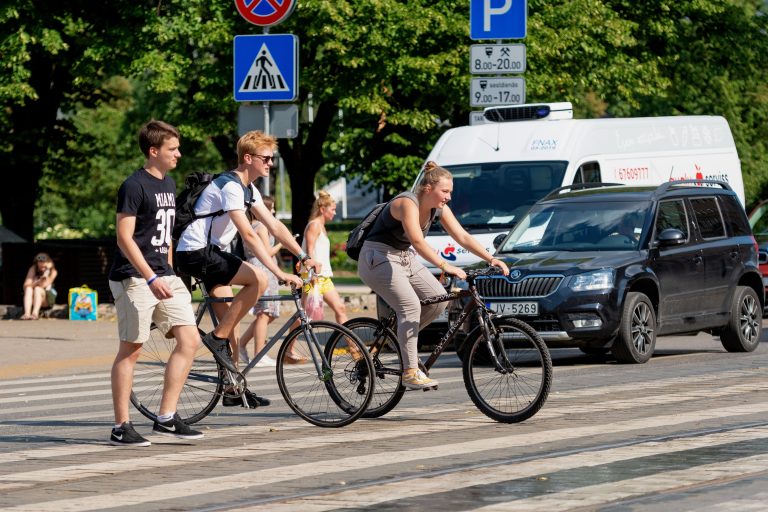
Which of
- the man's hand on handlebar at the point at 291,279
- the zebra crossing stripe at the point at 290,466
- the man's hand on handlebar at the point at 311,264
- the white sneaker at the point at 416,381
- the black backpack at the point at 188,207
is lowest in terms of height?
the zebra crossing stripe at the point at 290,466

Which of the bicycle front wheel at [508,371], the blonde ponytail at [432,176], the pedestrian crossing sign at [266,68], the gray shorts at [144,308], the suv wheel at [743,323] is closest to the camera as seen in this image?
the gray shorts at [144,308]

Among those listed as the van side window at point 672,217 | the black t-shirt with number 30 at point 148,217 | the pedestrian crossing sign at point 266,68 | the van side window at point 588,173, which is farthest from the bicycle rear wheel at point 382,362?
the van side window at point 588,173

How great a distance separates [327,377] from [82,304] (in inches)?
539

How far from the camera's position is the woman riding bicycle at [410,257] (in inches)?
388

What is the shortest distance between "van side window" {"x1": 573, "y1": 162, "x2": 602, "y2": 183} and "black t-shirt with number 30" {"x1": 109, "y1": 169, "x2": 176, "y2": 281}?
32.7 feet

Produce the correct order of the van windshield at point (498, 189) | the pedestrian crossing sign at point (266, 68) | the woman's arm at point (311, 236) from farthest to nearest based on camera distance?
the van windshield at point (498, 189) → the pedestrian crossing sign at point (266, 68) → the woman's arm at point (311, 236)

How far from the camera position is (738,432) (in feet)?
29.7

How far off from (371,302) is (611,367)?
11698 mm

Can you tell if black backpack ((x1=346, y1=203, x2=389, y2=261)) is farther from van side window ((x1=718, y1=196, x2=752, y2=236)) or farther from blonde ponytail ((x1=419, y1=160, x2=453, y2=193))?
van side window ((x1=718, y1=196, x2=752, y2=236))

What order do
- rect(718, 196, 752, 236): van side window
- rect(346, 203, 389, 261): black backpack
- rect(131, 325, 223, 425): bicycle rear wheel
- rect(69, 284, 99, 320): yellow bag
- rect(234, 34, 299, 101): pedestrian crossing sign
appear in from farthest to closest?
rect(69, 284, 99, 320): yellow bag < rect(718, 196, 752, 236): van side window < rect(234, 34, 299, 101): pedestrian crossing sign < rect(346, 203, 389, 261): black backpack < rect(131, 325, 223, 425): bicycle rear wheel

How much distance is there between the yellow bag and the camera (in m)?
22.7

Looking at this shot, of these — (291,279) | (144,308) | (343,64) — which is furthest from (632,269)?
(343,64)

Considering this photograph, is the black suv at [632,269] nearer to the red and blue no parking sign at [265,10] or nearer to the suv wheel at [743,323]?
the suv wheel at [743,323]

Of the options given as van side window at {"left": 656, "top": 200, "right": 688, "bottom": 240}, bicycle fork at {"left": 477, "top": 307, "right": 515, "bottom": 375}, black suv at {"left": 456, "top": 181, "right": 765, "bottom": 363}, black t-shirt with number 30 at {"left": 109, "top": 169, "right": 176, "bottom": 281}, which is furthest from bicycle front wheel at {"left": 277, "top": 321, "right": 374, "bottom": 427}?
van side window at {"left": 656, "top": 200, "right": 688, "bottom": 240}
